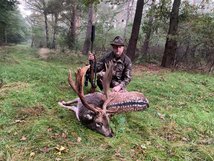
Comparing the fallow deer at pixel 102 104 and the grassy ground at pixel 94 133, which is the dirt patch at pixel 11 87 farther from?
the fallow deer at pixel 102 104

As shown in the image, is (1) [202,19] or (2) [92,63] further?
(1) [202,19]

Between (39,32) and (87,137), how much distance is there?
3282 centimetres

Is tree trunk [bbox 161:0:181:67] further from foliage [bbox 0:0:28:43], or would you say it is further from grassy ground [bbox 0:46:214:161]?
foliage [bbox 0:0:28:43]

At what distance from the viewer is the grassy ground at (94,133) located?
369 centimetres

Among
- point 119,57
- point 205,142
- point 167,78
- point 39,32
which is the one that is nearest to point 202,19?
point 167,78

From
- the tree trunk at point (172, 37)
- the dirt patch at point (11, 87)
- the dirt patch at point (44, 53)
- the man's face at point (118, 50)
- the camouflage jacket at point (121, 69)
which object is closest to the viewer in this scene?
the man's face at point (118, 50)

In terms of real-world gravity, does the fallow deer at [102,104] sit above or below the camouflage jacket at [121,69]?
below

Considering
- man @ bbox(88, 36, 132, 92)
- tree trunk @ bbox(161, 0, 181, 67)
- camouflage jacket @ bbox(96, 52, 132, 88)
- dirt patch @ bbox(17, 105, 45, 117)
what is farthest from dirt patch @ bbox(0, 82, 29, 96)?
tree trunk @ bbox(161, 0, 181, 67)

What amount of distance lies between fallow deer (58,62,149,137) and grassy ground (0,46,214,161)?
118mm

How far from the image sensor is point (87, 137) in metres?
4.09

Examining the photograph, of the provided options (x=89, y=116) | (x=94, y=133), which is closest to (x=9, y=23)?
(x=89, y=116)

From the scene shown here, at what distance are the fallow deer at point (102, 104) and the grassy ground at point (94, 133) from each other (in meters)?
0.12

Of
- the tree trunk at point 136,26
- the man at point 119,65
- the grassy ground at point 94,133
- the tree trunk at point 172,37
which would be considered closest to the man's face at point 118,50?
the man at point 119,65

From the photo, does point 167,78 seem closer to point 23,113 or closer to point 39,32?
point 23,113
